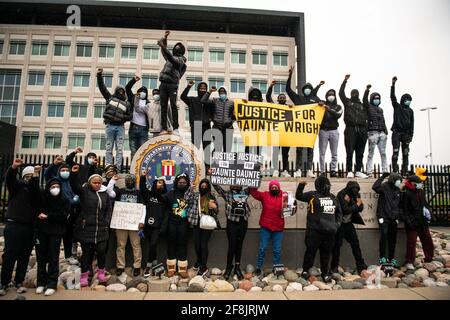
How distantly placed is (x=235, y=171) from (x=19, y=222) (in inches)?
155

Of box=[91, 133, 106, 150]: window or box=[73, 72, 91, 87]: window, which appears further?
box=[73, 72, 91, 87]: window

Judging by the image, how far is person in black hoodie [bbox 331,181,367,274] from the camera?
6.46 m

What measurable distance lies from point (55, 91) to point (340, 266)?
3896cm

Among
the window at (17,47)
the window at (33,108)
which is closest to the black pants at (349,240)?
the window at (33,108)

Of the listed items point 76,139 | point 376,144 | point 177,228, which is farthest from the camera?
point 76,139

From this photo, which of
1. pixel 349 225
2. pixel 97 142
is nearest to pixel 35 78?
pixel 97 142

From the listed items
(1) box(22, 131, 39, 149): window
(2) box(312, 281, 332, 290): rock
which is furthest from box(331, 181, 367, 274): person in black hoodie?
(1) box(22, 131, 39, 149): window

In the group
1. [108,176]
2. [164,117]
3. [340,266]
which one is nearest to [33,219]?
[108,176]

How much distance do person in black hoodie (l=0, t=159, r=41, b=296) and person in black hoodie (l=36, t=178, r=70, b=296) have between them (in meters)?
0.14

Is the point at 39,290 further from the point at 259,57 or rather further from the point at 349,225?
the point at 259,57

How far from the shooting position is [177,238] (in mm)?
6059

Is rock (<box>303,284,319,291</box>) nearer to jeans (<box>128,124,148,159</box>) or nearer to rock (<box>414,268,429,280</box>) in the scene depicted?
rock (<box>414,268,429,280</box>)

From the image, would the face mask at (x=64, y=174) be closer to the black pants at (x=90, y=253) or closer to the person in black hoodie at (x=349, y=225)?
the black pants at (x=90, y=253)

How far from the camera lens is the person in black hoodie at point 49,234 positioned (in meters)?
5.18
